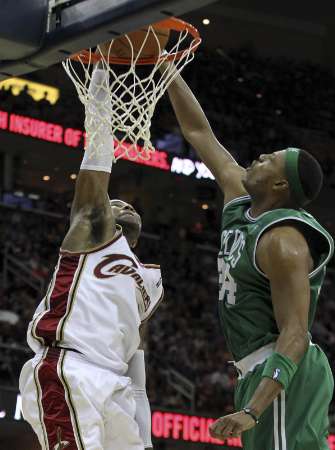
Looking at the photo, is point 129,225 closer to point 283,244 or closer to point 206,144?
point 206,144

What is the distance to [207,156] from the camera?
4.39m

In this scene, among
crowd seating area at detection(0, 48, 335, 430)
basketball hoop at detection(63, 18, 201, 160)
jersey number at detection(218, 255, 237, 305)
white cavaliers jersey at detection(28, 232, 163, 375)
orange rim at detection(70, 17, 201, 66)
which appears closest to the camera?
jersey number at detection(218, 255, 237, 305)

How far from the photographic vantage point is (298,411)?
11.6ft

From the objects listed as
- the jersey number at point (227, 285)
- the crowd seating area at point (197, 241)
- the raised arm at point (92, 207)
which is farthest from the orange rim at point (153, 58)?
the crowd seating area at point (197, 241)

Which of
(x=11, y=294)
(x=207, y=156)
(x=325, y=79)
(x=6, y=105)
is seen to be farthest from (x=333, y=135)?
(x=207, y=156)

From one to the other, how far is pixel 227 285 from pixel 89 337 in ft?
2.10

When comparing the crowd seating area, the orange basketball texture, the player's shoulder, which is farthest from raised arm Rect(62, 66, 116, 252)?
the crowd seating area

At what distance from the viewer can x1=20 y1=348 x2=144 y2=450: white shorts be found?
3.92 m

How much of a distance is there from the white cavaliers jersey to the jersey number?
0.48 metres

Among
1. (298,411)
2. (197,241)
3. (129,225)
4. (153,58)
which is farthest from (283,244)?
(197,241)

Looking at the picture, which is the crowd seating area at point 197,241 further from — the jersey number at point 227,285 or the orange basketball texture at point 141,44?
the jersey number at point 227,285

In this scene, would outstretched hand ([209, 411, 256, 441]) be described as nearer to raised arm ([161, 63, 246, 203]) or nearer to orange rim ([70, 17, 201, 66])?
raised arm ([161, 63, 246, 203])

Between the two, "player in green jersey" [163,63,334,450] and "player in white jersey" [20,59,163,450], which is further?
"player in white jersey" [20,59,163,450]

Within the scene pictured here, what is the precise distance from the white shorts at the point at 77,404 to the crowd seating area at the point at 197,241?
823 cm
